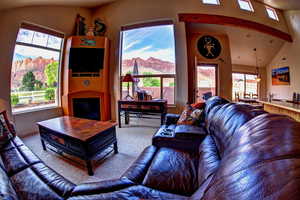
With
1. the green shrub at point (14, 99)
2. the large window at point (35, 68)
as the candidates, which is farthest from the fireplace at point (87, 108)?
the green shrub at point (14, 99)

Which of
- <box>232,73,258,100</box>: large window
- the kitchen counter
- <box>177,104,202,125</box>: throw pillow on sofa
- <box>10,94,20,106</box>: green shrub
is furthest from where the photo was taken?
<box>232,73,258,100</box>: large window

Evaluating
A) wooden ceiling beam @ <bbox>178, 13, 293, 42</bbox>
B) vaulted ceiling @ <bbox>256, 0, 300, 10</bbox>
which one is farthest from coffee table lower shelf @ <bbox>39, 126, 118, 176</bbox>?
vaulted ceiling @ <bbox>256, 0, 300, 10</bbox>

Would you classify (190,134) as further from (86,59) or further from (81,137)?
(86,59)

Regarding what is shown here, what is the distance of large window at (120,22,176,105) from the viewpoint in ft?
13.9

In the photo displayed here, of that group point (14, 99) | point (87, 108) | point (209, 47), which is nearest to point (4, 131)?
point (14, 99)

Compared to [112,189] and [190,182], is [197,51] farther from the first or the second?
[112,189]

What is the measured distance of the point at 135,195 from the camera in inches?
41.4

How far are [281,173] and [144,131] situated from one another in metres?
3.34

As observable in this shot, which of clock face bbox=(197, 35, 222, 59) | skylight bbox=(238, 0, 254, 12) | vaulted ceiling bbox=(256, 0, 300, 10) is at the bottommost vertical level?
clock face bbox=(197, 35, 222, 59)

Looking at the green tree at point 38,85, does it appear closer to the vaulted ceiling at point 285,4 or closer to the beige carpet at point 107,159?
the beige carpet at point 107,159

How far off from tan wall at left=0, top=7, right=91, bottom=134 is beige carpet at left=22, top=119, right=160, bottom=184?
1.62ft

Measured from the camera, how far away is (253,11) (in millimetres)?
4613

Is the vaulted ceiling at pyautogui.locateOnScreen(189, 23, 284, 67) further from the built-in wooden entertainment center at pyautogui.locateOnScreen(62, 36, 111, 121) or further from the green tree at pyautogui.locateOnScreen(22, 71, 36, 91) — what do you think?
the green tree at pyautogui.locateOnScreen(22, 71, 36, 91)

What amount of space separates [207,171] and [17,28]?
4598 mm
